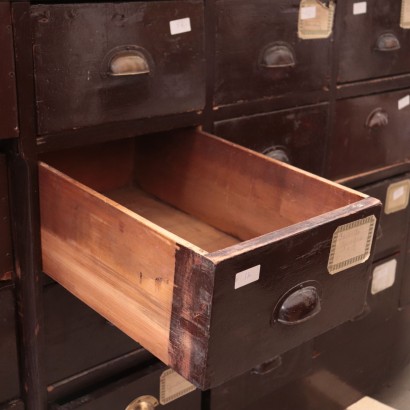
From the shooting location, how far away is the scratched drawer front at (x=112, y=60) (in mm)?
992

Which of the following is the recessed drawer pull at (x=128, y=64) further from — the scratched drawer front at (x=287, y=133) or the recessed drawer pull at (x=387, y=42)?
the recessed drawer pull at (x=387, y=42)

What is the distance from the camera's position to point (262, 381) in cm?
155

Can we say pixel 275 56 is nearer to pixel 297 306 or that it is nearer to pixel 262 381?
pixel 297 306

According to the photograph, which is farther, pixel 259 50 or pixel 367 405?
pixel 367 405

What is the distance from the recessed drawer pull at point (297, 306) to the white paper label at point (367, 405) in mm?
1079

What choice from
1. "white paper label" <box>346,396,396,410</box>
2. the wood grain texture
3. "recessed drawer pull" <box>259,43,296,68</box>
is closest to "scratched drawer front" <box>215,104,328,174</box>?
"recessed drawer pull" <box>259,43,296,68</box>

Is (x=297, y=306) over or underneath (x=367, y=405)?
over

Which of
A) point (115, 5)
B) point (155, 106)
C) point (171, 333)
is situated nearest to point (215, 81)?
point (155, 106)

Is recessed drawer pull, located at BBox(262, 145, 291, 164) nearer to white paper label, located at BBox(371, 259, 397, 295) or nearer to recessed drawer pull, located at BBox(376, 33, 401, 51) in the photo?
recessed drawer pull, located at BBox(376, 33, 401, 51)

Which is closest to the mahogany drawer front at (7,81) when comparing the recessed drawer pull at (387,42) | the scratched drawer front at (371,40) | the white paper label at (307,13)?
the white paper label at (307,13)

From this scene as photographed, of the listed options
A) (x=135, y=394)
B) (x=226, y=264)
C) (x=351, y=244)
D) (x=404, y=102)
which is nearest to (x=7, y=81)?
(x=226, y=264)

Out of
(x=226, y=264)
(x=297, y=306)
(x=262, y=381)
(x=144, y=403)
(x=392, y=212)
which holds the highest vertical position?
(x=226, y=264)

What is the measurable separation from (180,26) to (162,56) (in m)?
0.06

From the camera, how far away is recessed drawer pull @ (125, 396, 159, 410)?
128 centimetres
